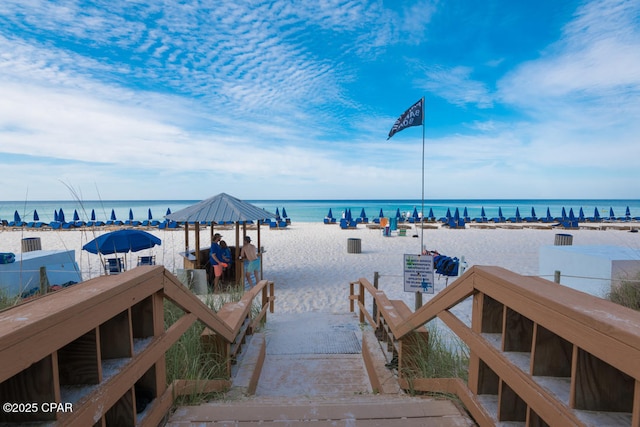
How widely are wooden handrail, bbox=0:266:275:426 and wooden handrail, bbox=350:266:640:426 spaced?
63.1 inches


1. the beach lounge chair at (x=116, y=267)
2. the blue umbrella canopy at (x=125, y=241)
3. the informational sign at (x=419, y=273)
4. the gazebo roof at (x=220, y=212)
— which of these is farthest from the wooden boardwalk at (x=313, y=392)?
the blue umbrella canopy at (x=125, y=241)

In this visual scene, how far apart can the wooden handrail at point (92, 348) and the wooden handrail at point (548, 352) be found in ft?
5.26

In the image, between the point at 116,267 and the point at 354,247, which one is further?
the point at 354,247

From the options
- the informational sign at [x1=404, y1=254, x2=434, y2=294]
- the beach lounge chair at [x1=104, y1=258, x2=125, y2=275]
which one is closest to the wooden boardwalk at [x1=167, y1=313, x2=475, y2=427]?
the informational sign at [x1=404, y1=254, x2=434, y2=294]

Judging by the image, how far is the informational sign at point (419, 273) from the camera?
194 inches

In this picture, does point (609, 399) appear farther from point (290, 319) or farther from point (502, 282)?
point (290, 319)

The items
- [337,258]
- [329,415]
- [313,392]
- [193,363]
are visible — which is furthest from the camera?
[337,258]

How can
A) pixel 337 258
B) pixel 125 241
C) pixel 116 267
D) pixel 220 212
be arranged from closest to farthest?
pixel 116 267 → pixel 125 241 → pixel 220 212 → pixel 337 258

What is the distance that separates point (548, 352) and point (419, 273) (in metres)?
3.62

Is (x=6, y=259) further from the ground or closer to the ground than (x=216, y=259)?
further from the ground

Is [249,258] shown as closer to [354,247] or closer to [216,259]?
[216,259]

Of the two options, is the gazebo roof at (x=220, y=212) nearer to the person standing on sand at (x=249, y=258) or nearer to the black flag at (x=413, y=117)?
the person standing on sand at (x=249, y=258)

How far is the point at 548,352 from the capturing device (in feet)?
4.58

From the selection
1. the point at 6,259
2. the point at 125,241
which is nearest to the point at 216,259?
the point at 125,241
